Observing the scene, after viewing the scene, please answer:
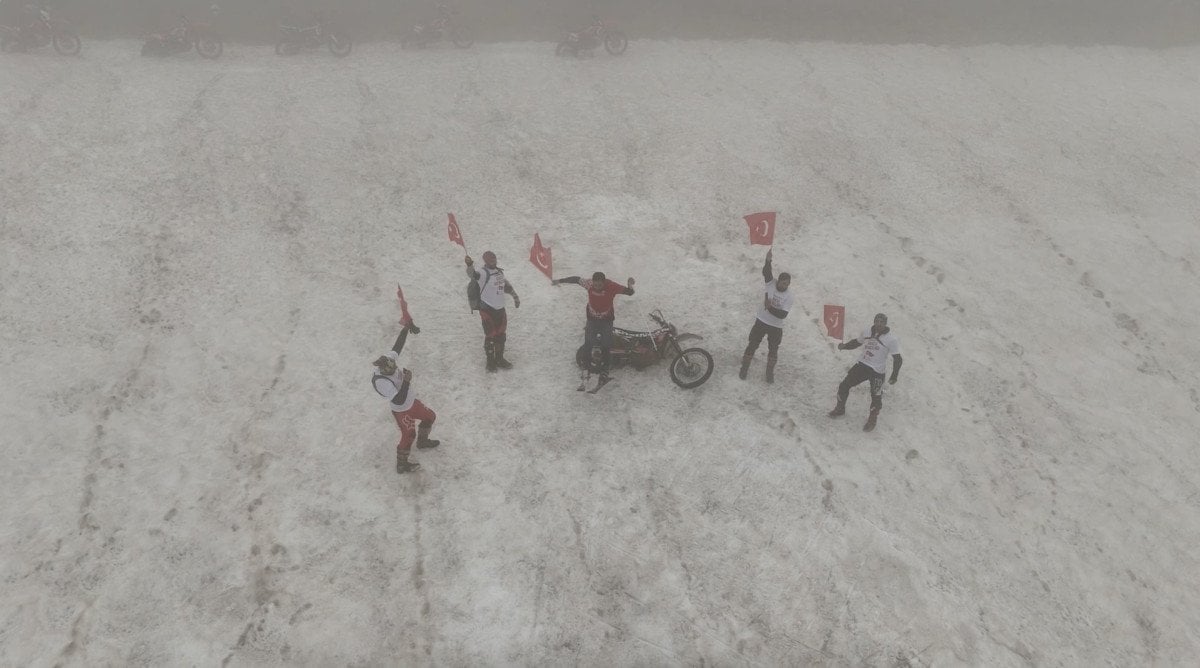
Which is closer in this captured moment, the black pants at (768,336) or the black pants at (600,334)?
the black pants at (600,334)

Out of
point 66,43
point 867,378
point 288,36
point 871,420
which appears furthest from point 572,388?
point 66,43

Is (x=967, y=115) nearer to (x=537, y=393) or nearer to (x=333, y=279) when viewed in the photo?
(x=537, y=393)

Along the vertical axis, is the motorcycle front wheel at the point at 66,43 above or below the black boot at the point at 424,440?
above

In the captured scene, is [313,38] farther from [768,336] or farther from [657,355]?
[768,336]

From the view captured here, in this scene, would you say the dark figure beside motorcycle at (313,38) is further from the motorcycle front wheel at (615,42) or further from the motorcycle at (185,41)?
the motorcycle front wheel at (615,42)

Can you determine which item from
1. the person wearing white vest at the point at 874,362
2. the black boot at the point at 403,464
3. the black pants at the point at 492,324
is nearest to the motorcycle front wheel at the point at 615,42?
the black pants at the point at 492,324

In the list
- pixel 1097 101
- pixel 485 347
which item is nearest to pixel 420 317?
pixel 485 347
